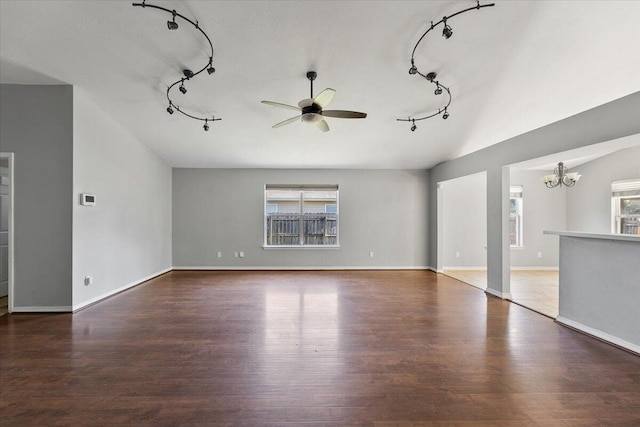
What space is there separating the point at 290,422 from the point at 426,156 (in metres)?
5.64

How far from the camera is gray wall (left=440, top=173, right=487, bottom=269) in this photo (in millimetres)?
7055

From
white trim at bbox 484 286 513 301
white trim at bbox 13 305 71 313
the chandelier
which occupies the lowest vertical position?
white trim at bbox 484 286 513 301

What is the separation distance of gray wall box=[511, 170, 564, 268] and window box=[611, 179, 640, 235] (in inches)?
39.6

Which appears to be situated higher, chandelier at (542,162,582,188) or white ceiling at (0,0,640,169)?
white ceiling at (0,0,640,169)

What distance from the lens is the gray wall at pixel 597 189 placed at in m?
5.82

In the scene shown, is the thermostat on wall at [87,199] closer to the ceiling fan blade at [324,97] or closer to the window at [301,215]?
the ceiling fan blade at [324,97]

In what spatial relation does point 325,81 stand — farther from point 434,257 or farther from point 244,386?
point 434,257

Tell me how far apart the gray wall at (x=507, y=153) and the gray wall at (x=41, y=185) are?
639 centimetres

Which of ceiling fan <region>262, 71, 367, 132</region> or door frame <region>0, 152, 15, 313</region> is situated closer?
ceiling fan <region>262, 71, 367, 132</region>

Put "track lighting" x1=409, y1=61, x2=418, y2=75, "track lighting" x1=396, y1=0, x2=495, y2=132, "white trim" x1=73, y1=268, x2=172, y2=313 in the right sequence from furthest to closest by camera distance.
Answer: "white trim" x1=73, y1=268, x2=172, y2=313 < "track lighting" x1=409, y1=61, x2=418, y2=75 < "track lighting" x1=396, y1=0, x2=495, y2=132

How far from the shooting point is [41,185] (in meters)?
3.64

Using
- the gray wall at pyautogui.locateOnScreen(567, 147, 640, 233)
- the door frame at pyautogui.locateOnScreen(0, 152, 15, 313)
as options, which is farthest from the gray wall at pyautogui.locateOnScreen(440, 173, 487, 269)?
the door frame at pyautogui.locateOnScreen(0, 152, 15, 313)

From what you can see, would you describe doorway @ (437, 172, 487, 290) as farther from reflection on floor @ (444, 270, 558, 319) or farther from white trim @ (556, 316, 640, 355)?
white trim @ (556, 316, 640, 355)

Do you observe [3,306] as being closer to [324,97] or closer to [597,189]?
[324,97]
